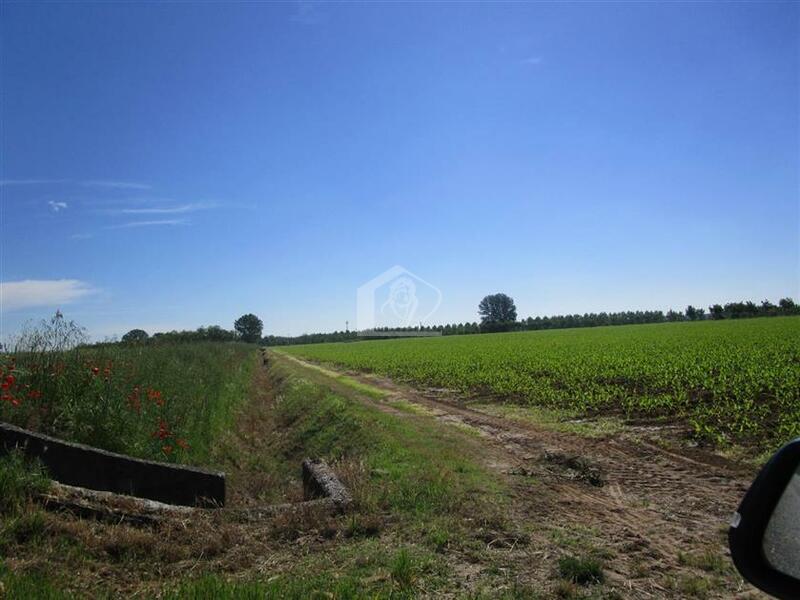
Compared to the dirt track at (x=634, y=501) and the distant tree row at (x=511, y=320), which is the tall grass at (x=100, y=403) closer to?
the dirt track at (x=634, y=501)

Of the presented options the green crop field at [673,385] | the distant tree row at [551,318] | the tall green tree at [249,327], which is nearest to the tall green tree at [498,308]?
the distant tree row at [551,318]

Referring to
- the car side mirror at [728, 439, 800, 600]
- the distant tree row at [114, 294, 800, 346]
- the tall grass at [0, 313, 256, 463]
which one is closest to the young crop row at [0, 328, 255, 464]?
the tall grass at [0, 313, 256, 463]

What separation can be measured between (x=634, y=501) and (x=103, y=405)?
7356 mm

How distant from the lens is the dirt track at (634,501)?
13.1ft

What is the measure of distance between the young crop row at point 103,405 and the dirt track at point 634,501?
527cm

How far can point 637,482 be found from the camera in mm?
6699

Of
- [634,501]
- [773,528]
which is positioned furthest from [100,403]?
[773,528]

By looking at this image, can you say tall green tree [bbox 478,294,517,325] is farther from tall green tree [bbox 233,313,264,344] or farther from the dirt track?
the dirt track

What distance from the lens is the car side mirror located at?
1.65 meters

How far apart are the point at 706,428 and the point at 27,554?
31.5 feet

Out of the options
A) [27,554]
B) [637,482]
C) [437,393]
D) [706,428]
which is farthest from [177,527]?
[437,393]

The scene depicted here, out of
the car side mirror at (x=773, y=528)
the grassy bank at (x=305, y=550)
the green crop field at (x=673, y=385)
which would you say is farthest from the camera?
the green crop field at (x=673, y=385)

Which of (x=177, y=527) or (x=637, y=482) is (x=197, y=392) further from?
(x=637, y=482)

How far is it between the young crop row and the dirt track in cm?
527
